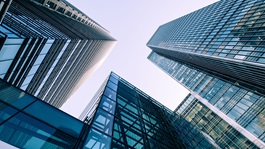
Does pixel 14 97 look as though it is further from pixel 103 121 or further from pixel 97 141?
pixel 103 121

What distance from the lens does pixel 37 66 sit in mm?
23453

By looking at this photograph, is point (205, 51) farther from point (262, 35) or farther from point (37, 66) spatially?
point (37, 66)

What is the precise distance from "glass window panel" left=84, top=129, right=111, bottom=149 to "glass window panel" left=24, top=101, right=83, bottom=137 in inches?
25.7

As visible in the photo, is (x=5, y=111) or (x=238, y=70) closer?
(x=5, y=111)

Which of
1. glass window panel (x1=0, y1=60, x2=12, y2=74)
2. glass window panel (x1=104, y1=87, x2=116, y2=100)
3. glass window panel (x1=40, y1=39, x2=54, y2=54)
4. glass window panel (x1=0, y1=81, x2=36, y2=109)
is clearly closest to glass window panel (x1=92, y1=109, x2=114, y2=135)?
glass window panel (x1=104, y1=87, x2=116, y2=100)

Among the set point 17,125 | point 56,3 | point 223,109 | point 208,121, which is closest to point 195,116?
point 208,121

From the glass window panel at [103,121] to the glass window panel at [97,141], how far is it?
2.03 feet

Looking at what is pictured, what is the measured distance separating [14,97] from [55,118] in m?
2.13

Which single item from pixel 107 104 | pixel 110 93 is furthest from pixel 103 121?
pixel 110 93

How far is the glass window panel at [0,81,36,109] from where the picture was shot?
931cm

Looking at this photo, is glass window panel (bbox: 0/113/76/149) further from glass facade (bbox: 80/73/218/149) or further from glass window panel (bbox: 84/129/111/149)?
glass facade (bbox: 80/73/218/149)

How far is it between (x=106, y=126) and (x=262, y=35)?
30698 millimetres

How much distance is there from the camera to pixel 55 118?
10258 mm

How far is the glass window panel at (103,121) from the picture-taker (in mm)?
11695
